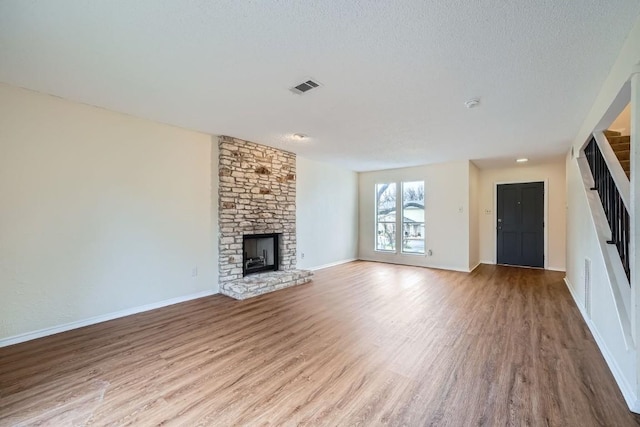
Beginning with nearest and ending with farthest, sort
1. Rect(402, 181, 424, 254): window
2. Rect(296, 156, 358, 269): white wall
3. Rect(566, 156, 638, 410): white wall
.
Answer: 1. Rect(566, 156, 638, 410): white wall
2. Rect(296, 156, 358, 269): white wall
3. Rect(402, 181, 424, 254): window

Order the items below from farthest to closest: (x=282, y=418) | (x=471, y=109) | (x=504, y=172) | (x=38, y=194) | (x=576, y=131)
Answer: (x=504, y=172)
(x=576, y=131)
(x=471, y=109)
(x=38, y=194)
(x=282, y=418)

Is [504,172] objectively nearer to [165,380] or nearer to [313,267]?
[313,267]

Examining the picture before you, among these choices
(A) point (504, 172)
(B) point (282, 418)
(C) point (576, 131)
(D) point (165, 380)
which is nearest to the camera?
(B) point (282, 418)

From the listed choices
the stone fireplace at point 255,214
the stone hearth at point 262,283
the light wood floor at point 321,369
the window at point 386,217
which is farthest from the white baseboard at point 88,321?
the window at point 386,217

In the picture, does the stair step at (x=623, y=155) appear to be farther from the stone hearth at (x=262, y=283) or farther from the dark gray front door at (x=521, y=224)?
the stone hearth at (x=262, y=283)

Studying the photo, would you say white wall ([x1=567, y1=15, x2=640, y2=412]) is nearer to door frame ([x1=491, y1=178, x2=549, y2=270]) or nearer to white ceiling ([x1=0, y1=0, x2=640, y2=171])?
white ceiling ([x1=0, y1=0, x2=640, y2=171])

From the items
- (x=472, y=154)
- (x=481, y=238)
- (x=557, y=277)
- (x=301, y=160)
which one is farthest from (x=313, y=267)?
(x=557, y=277)

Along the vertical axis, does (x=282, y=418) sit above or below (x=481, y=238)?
below

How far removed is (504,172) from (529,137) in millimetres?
3026

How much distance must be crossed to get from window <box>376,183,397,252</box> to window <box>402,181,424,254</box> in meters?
0.28

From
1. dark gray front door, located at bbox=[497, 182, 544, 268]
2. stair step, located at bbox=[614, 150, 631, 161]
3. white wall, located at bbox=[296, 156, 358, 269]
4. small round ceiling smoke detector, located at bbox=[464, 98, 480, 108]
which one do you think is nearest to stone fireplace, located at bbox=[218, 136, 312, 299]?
white wall, located at bbox=[296, 156, 358, 269]

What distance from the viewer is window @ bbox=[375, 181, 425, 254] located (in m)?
6.84

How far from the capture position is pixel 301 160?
5941 mm

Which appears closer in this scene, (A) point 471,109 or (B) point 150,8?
(B) point 150,8
